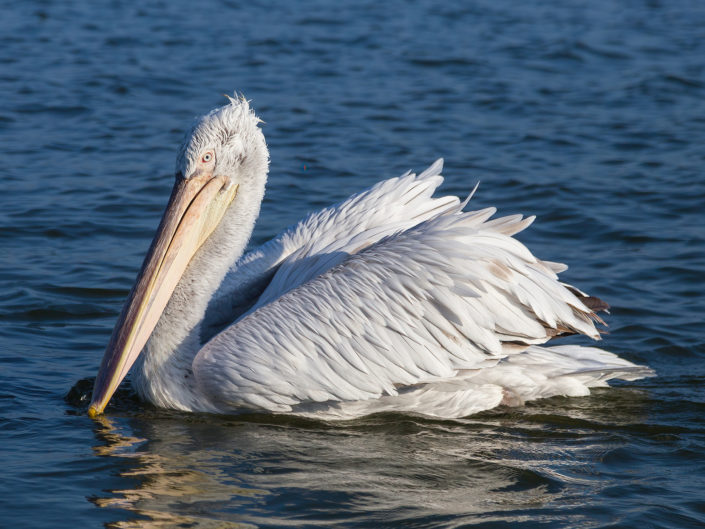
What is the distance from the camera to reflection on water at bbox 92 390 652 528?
4148mm

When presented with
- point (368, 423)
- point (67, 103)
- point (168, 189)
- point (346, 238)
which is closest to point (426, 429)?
point (368, 423)

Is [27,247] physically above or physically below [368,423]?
above

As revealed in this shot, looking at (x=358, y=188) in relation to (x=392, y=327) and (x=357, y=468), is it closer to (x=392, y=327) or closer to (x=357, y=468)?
(x=392, y=327)

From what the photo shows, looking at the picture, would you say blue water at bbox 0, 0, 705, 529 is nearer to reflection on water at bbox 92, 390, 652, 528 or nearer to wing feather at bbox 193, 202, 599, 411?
reflection on water at bbox 92, 390, 652, 528

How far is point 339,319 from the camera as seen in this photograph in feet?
16.1

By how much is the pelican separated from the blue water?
174 millimetres

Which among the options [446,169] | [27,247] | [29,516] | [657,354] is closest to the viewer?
[29,516]

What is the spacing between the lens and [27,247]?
7.21m

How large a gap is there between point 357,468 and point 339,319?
702 millimetres

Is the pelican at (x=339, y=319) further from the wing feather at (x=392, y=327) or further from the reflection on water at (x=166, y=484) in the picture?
the reflection on water at (x=166, y=484)

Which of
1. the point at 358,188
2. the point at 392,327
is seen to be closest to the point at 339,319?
the point at 392,327

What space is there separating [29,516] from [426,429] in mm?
1847

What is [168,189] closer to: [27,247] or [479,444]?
[27,247]

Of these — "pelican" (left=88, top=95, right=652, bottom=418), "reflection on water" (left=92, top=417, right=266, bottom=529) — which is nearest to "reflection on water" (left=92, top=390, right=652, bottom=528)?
"reflection on water" (left=92, top=417, right=266, bottom=529)
